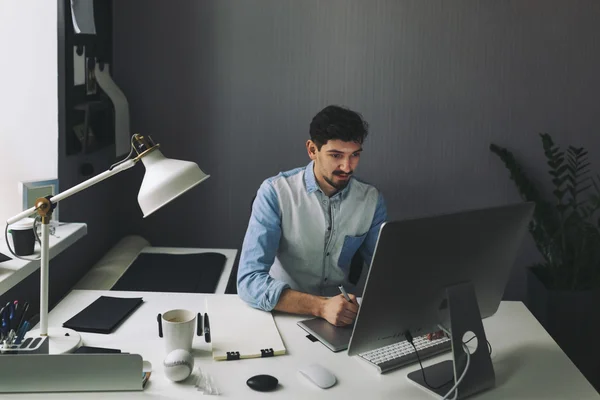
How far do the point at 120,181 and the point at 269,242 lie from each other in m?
1.44

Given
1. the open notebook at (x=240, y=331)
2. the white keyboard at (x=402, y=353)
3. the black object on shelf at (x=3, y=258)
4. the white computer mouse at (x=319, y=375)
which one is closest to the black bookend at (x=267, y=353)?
the open notebook at (x=240, y=331)

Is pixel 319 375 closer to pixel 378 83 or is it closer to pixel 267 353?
pixel 267 353

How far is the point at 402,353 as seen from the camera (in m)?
1.76

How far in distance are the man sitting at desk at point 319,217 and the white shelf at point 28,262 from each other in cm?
57

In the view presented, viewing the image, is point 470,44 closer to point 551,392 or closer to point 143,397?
point 551,392

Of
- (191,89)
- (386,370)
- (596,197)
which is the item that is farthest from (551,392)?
(191,89)

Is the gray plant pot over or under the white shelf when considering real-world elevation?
under

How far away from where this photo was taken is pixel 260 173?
3.41m

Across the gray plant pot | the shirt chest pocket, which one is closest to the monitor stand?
the shirt chest pocket

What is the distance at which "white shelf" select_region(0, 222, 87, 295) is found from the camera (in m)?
1.89

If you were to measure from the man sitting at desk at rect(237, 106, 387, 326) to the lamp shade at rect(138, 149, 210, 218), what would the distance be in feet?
1.81

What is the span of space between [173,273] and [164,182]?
4.07ft

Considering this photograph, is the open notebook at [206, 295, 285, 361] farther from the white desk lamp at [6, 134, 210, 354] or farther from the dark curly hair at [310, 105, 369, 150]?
the dark curly hair at [310, 105, 369, 150]

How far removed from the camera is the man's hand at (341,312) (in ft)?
6.23
